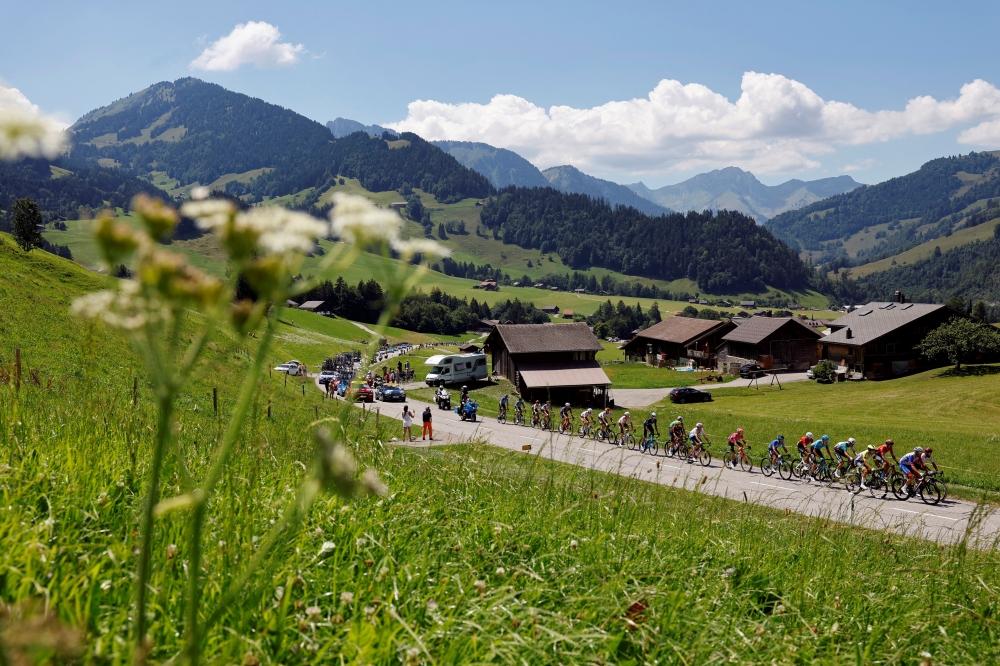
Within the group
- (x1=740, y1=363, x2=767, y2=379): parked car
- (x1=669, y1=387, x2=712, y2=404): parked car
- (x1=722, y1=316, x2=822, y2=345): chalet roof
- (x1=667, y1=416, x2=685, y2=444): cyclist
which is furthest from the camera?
(x1=722, y1=316, x2=822, y2=345): chalet roof

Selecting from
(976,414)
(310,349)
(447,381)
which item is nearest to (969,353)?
(976,414)

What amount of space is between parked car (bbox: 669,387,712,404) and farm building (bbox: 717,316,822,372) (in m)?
28.3

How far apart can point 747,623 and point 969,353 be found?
9102 cm

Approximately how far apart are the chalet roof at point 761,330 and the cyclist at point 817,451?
71.3 meters

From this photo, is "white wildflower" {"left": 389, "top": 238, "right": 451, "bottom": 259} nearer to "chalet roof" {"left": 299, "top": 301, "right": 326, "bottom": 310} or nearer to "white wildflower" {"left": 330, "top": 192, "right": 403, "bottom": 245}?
"white wildflower" {"left": 330, "top": 192, "right": 403, "bottom": 245}

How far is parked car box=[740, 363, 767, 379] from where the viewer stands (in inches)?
3626

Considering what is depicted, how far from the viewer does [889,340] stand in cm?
8650

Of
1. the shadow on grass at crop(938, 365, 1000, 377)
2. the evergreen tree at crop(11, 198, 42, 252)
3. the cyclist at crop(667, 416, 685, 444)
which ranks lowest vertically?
the shadow on grass at crop(938, 365, 1000, 377)

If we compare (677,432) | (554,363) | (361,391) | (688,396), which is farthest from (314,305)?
(361,391)

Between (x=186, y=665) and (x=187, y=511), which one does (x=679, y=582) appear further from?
(x=186, y=665)

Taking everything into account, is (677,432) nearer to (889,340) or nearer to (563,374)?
(563,374)

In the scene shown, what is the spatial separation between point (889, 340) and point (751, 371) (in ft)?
57.7

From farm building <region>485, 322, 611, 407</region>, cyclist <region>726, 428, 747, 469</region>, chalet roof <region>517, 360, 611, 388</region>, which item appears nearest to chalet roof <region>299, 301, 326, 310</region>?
farm building <region>485, 322, 611, 407</region>

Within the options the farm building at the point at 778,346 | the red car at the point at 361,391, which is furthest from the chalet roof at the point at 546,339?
the red car at the point at 361,391
